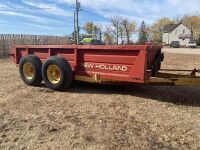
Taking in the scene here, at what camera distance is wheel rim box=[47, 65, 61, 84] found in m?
7.67

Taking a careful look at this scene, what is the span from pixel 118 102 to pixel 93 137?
2.04 m

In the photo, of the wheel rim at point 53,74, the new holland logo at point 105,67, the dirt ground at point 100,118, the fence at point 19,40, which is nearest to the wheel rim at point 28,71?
the dirt ground at point 100,118

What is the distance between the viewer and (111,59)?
6836 millimetres

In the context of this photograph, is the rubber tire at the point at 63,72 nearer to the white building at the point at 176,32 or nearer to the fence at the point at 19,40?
the fence at the point at 19,40

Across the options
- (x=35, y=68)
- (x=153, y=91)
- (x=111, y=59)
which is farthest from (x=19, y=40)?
(x=111, y=59)

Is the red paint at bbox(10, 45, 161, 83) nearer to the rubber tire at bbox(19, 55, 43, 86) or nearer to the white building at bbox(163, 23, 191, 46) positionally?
the rubber tire at bbox(19, 55, 43, 86)

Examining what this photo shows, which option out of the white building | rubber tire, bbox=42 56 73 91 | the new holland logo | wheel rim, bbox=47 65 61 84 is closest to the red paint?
the new holland logo

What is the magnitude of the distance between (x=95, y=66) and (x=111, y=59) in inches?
21.5

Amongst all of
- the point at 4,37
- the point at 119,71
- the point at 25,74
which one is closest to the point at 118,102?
the point at 119,71

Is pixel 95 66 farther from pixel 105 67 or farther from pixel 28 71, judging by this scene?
pixel 28 71

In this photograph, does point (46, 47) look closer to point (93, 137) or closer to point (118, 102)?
point (118, 102)

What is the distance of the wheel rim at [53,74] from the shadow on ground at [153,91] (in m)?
0.44

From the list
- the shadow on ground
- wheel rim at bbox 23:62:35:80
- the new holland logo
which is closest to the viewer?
the new holland logo

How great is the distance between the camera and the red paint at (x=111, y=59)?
6.31 meters
